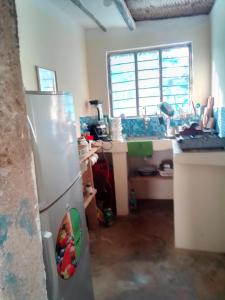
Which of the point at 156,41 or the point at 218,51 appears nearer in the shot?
the point at 218,51

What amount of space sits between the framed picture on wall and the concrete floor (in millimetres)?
1530

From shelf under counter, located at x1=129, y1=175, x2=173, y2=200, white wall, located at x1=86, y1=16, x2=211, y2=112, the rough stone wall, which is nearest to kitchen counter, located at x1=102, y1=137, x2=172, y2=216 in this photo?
shelf under counter, located at x1=129, y1=175, x2=173, y2=200

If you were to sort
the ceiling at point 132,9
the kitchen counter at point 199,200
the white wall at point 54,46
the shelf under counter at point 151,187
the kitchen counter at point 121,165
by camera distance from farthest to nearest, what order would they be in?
1. the shelf under counter at point 151,187
2. the kitchen counter at point 121,165
3. the ceiling at point 132,9
4. the kitchen counter at point 199,200
5. the white wall at point 54,46

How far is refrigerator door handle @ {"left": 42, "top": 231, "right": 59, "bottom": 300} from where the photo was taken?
1.02 m

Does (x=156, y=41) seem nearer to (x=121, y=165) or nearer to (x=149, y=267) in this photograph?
(x=121, y=165)

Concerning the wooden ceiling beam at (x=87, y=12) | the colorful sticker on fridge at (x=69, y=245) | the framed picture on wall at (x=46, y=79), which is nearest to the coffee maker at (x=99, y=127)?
the framed picture on wall at (x=46, y=79)

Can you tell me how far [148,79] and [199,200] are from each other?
72.0 inches

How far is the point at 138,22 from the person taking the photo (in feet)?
10.2

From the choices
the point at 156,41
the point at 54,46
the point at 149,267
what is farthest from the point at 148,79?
the point at 149,267

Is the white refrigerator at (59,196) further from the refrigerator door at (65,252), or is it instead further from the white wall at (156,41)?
the white wall at (156,41)

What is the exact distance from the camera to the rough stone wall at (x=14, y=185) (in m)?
0.48

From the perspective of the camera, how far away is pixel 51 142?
1.14 m

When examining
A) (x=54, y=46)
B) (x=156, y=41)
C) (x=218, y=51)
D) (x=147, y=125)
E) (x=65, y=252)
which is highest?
(x=156, y=41)

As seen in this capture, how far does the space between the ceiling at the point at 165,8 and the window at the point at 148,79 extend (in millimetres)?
379
